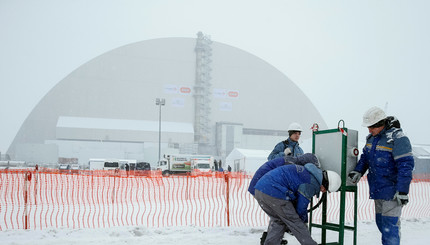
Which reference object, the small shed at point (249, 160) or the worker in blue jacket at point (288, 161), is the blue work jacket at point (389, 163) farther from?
the small shed at point (249, 160)

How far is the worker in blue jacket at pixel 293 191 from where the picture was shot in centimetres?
405

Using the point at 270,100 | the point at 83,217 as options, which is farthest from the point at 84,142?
the point at 83,217

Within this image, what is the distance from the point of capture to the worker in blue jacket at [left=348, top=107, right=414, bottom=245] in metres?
4.30

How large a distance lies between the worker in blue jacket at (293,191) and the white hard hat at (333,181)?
0.02m

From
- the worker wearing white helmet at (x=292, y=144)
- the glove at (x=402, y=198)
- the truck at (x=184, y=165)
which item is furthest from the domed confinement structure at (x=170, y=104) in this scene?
the glove at (x=402, y=198)

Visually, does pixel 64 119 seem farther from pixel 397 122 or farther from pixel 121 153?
pixel 397 122

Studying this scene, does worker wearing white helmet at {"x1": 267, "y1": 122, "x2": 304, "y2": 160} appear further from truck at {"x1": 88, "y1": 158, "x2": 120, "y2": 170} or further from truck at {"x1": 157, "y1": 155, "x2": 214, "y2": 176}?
truck at {"x1": 88, "y1": 158, "x2": 120, "y2": 170}

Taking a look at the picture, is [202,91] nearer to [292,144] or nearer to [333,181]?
[292,144]

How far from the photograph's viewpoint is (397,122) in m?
4.58

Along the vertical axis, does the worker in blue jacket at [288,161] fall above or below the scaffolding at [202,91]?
below

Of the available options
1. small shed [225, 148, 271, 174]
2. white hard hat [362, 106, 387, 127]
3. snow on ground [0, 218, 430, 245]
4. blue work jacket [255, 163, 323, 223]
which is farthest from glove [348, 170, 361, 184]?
small shed [225, 148, 271, 174]

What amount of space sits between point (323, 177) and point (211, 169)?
24722mm

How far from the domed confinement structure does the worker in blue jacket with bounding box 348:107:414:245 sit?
38467 millimetres

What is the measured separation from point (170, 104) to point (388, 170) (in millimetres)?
45679
